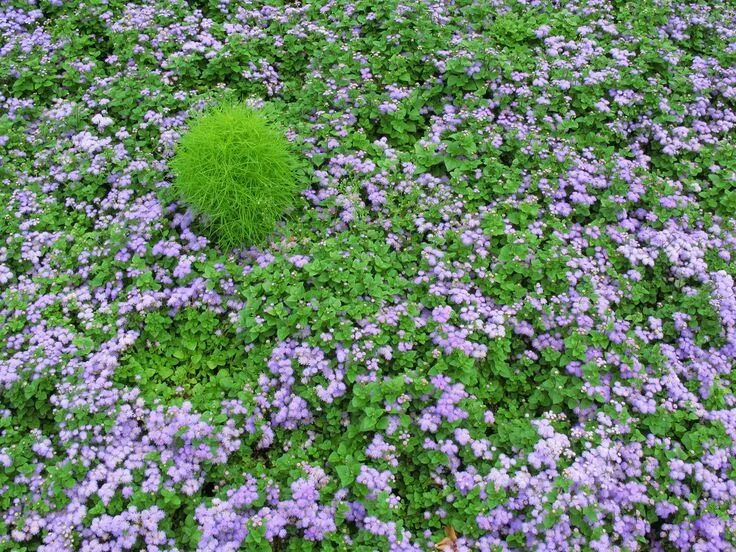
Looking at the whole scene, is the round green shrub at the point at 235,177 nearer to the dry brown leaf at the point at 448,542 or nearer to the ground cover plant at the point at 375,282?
the ground cover plant at the point at 375,282

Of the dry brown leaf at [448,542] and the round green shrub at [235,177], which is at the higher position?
the round green shrub at [235,177]

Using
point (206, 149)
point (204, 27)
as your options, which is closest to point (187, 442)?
point (206, 149)

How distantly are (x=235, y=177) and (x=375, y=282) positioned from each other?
134 cm

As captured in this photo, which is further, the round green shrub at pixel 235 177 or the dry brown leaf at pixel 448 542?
the round green shrub at pixel 235 177

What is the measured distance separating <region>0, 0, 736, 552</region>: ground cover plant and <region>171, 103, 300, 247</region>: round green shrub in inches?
1.7

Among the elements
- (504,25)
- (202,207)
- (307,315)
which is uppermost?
(504,25)

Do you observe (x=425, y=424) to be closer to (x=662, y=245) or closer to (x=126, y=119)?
(x=662, y=245)

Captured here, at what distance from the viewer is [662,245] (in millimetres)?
4930

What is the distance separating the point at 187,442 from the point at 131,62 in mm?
3856

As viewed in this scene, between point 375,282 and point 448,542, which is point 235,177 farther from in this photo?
point 448,542

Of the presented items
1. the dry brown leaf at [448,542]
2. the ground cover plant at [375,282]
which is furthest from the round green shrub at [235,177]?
the dry brown leaf at [448,542]

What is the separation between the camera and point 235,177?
4.91 m

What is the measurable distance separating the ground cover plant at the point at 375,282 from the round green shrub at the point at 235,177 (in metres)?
0.04

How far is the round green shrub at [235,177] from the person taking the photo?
486 cm
